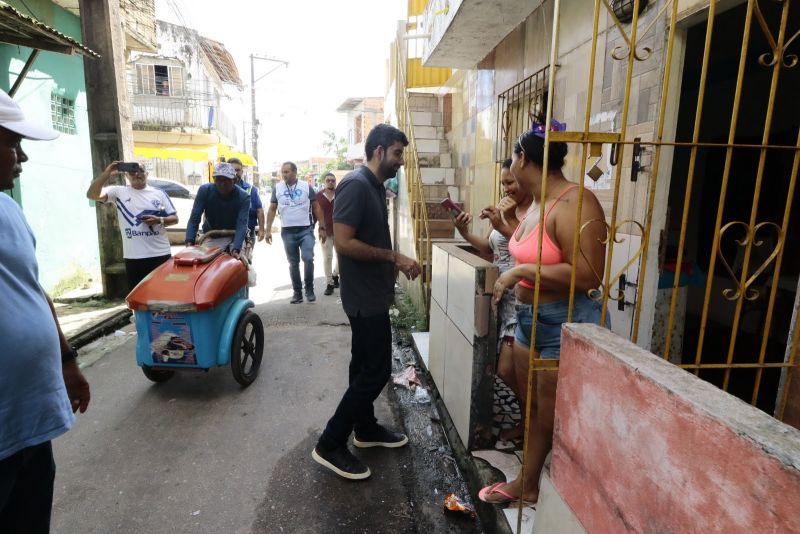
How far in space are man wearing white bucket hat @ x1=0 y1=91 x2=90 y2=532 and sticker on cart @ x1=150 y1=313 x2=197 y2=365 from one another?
6.45 ft

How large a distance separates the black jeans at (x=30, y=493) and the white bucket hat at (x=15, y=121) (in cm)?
103

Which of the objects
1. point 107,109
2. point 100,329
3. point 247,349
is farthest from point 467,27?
point 100,329

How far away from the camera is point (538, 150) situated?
213 cm

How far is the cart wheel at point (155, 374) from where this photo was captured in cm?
394

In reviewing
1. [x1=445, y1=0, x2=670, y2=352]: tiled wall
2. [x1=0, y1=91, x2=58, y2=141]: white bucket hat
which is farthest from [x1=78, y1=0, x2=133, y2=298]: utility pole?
[x1=0, y1=91, x2=58, y2=141]: white bucket hat

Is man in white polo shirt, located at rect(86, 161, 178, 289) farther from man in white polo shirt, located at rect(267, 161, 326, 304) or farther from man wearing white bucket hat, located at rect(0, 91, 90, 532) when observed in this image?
man wearing white bucket hat, located at rect(0, 91, 90, 532)

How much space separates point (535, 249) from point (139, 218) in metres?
4.37

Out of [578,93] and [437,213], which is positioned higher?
[578,93]

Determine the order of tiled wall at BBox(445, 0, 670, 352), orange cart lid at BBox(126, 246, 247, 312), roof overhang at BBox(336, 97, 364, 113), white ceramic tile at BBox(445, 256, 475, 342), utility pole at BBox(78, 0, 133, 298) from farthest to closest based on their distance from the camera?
roof overhang at BBox(336, 97, 364, 113) < utility pole at BBox(78, 0, 133, 298) < orange cart lid at BBox(126, 246, 247, 312) < tiled wall at BBox(445, 0, 670, 352) < white ceramic tile at BBox(445, 256, 475, 342)

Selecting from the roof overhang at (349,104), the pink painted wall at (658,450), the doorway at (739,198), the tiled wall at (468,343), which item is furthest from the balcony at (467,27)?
the roof overhang at (349,104)

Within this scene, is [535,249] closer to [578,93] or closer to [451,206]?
[451,206]

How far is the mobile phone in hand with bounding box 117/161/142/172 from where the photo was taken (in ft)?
15.4

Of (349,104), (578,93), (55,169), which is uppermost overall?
(349,104)

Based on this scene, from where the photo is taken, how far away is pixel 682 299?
3117 mm
